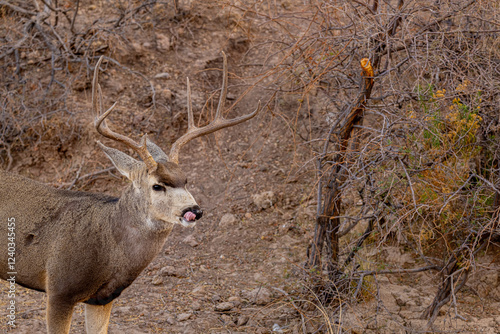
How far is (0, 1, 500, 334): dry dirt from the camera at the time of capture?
5496mm

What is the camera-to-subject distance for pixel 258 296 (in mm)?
5934

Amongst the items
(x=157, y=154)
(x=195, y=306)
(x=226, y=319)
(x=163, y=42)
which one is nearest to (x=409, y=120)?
(x=157, y=154)

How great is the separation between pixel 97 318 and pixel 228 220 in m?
2.81

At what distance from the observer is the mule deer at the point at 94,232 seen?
4336 millimetres

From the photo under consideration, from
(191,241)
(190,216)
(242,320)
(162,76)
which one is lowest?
(191,241)

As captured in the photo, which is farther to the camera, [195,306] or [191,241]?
[191,241]

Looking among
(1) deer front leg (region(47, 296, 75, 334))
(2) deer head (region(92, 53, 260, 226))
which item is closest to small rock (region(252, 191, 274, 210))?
(2) deer head (region(92, 53, 260, 226))

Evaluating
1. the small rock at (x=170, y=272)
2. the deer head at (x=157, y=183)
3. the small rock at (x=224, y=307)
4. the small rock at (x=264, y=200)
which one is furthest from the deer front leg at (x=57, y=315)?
the small rock at (x=264, y=200)

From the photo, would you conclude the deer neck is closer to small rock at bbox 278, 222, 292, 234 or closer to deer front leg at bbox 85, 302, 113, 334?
deer front leg at bbox 85, 302, 113, 334

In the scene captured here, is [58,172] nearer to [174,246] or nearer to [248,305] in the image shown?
[174,246]

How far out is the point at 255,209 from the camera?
7.40 meters

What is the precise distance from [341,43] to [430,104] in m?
1.19

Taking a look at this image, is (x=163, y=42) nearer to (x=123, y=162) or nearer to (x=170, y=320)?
(x=123, y=162)

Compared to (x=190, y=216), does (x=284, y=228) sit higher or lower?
lower
